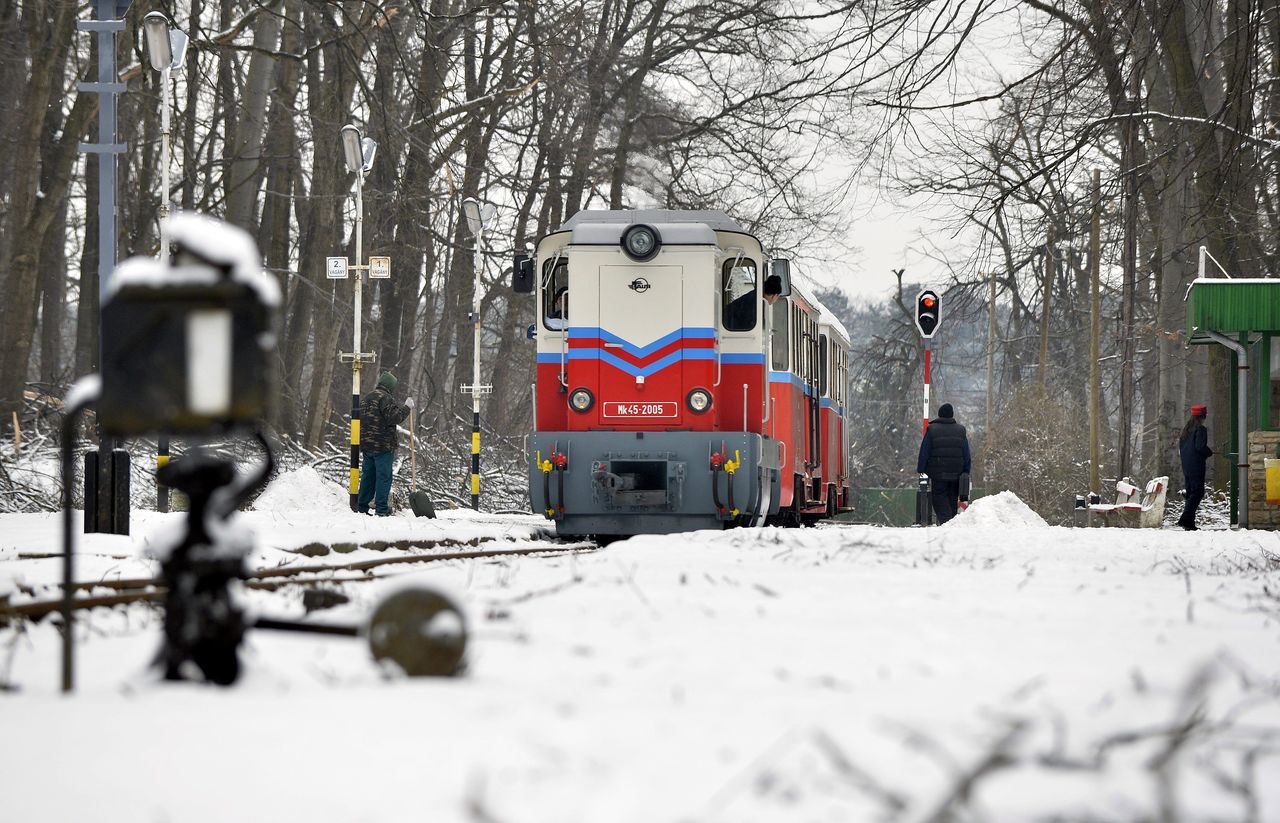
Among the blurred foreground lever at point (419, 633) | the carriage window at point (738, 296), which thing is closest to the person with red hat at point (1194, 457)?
the carriage window at point (738, 296)

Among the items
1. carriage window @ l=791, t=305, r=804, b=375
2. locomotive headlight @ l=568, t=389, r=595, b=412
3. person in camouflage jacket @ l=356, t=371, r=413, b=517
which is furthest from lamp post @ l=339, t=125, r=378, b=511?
locomotive headlight @ l=568, t=389, r=595, b=412

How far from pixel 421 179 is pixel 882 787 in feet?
95.9

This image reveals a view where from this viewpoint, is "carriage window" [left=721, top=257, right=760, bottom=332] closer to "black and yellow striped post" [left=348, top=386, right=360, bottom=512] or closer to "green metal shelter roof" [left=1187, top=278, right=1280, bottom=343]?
"black and yellow striped post" [left=348, top=386, right=360, bottom=512]

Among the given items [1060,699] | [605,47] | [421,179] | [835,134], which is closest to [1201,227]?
[835,134]

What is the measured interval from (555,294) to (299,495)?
6.88 metres

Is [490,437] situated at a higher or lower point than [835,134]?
lower

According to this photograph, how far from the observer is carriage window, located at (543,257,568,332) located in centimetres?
1550

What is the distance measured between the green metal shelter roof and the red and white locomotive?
6972mm

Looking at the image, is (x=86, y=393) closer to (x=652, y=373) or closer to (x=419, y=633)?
(x=419, y=633)

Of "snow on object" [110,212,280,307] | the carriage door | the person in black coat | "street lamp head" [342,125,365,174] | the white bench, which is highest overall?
"street lamp head" [342,125,365,174]

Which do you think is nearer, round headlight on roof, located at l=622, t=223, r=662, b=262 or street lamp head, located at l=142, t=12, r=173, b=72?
round headlight on roof, located at l=622, t=223, r=662, b=262

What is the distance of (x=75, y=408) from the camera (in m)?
4.01

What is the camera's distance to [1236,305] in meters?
19.6

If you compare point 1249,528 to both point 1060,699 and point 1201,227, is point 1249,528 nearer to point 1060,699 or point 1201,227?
point 1201,227
